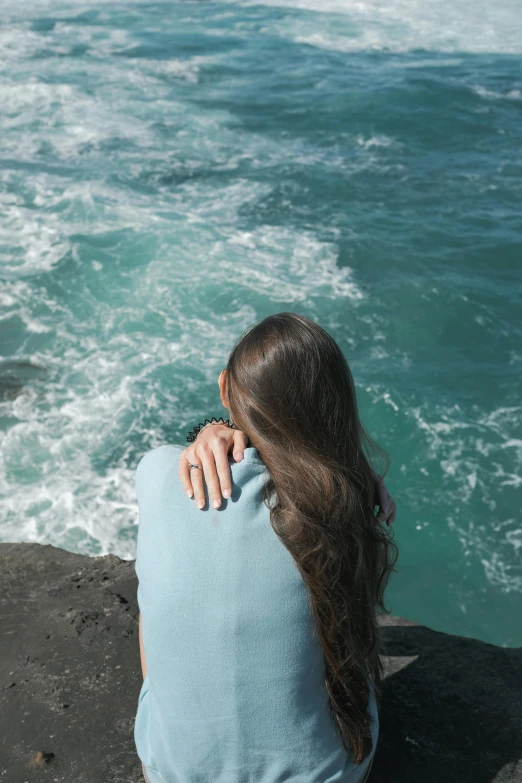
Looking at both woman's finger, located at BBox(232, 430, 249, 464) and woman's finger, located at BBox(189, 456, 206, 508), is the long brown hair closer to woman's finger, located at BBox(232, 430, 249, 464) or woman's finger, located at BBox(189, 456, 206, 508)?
woman's finger, located at BBox(232, 430, 249, 464)

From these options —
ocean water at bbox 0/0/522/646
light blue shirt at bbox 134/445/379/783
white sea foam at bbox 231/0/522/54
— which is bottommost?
ocean water at bbox 0/0/522/646

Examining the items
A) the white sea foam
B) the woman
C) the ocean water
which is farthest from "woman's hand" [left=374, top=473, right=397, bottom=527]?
the white sea foam

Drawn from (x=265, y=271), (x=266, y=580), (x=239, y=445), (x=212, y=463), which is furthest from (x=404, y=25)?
(x=266, y=580)

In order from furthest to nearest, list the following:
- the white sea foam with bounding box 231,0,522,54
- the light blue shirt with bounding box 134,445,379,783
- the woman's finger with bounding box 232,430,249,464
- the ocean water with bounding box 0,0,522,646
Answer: the white sea foam with bounding box 231,0,522,54 < the ocean water with bounding box 0,0,522,646 < the woman's finger with bounding box 232,430,249,464 < the light blue shirt with bounding box 134,445,379,783

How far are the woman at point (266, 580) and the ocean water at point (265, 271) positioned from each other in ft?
15.8

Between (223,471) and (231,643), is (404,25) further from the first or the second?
(231,643)

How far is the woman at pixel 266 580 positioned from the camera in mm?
1979

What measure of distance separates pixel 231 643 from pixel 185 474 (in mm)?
459

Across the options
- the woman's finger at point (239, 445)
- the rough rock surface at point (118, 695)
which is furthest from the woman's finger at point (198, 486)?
the rough rock surface at point (118, 695)

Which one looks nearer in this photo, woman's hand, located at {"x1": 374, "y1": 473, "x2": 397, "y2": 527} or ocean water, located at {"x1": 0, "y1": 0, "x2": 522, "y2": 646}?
woman's hand, located at {"x1": 374, "y1": 473, "x2": 397, "y2": 527}

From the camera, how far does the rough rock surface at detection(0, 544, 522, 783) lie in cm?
293

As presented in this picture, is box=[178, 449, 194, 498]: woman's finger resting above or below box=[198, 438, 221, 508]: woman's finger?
below

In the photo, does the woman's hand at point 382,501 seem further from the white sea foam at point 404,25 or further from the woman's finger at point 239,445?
the white sea foam at point 404,25

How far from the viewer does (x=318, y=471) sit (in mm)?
2107
